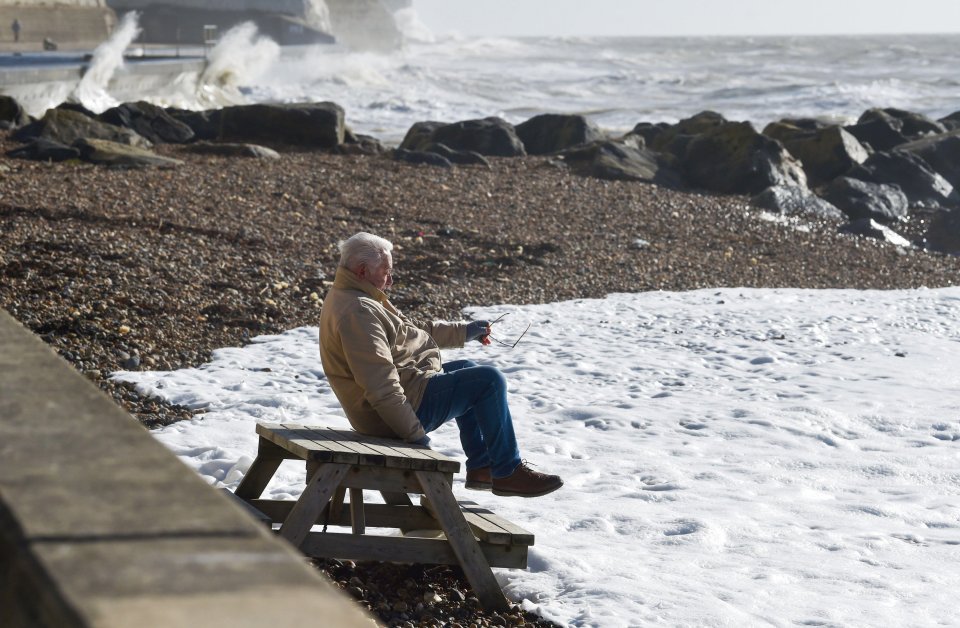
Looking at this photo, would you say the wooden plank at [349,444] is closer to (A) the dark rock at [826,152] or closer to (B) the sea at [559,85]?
(A) the dark rock at [826,152]

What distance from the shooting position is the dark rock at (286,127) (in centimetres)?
1964

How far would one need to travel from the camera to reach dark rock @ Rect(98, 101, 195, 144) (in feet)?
63.0

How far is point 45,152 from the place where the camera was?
15.1 metres

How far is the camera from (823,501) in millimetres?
6031

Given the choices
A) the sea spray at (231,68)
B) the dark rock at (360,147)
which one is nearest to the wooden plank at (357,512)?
the dark rock at (360,147)

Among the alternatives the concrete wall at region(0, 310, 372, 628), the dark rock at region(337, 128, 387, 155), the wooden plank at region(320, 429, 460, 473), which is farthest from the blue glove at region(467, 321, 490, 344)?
the dark rock at region(337, 128, 387, 155)

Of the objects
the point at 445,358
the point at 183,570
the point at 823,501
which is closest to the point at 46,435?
the point at 183,570

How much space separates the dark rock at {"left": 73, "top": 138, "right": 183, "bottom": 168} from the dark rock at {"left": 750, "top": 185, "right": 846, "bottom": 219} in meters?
8.86

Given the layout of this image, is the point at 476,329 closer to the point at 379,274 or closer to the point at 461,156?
the point at 379,274

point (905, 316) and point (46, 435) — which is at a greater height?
point (46, 435)

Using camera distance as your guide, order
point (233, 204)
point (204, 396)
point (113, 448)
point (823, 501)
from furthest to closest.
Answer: point (233, 204)
point (204, 396)
point (823, 501)
point (113, 448)

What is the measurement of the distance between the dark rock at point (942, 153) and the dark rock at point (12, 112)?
15674mm

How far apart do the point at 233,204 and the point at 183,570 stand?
11.9 m

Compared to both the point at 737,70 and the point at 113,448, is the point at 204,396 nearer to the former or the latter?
the point at 113,448
